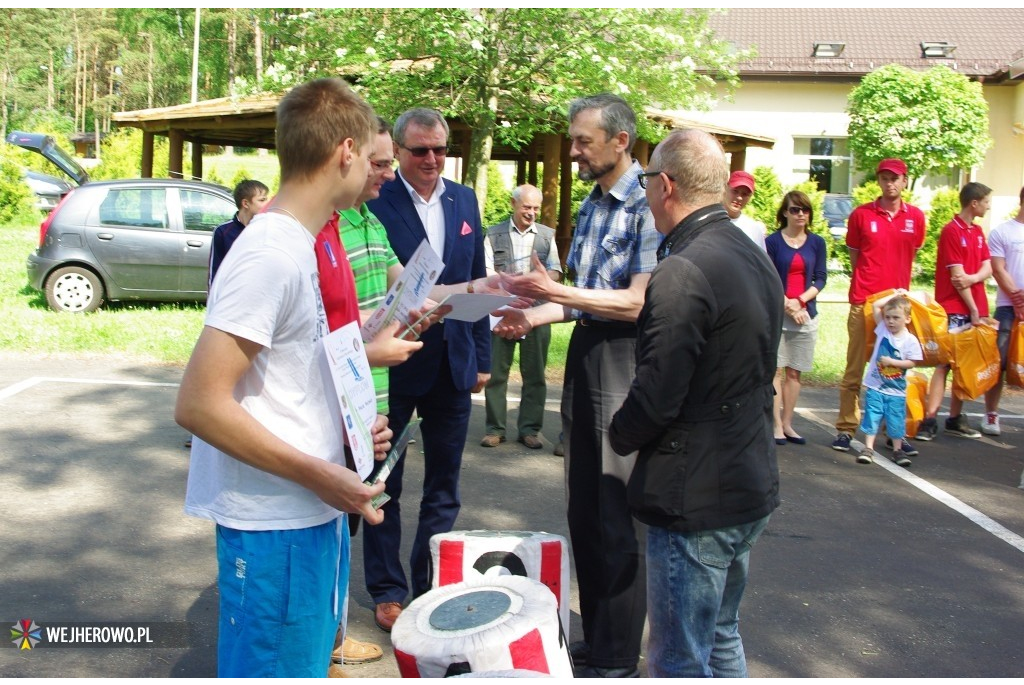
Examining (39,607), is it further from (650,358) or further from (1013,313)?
(1013,313)

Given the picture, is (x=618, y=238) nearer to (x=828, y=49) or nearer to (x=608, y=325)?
(x=608, y=325)

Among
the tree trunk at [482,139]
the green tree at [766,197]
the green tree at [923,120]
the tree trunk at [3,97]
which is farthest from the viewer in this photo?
the tree trunk at [3,97]

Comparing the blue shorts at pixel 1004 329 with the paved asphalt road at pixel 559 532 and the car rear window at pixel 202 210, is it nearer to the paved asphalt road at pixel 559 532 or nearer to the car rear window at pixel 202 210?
the paved asphalt road at pixel 559 532

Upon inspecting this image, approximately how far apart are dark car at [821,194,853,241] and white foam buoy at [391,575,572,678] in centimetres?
2381

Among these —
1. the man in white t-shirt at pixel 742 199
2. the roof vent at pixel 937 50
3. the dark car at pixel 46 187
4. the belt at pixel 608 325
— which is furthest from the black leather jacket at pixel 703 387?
the roof vent at pixel 937 50

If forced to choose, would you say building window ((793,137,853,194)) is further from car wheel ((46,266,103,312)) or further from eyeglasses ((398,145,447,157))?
eyeglasses ((398,145,447,157))

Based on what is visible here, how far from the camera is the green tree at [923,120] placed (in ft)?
83.4

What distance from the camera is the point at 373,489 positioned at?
2.39 meters

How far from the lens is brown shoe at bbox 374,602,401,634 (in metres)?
4.48

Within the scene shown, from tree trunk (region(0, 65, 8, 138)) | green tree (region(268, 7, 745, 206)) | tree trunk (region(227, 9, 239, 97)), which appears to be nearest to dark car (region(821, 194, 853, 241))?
green tree (region(268, 7, 745, 206))

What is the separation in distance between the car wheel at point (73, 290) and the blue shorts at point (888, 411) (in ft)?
32.4

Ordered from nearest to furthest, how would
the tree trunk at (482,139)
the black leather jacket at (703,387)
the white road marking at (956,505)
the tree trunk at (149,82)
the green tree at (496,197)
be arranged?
the black leather jacket at (703,387) → the white road marking at (956,505) → the tree trunk at (482,139) → the green tree at (496,197) → the tree trunk at (149,82)

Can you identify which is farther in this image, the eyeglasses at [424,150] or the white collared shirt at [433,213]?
the white collared shirt at [433,213]

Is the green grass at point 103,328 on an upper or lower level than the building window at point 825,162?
lower
